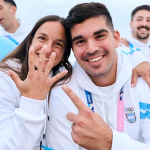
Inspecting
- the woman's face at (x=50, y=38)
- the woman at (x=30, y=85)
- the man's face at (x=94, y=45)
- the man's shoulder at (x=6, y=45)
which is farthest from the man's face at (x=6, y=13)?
the man's face at (x=94, y=45)

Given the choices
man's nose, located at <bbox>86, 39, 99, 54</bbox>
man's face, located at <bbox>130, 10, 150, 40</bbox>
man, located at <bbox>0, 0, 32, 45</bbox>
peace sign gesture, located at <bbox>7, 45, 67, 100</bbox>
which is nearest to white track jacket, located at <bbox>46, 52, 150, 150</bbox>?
man's nose, located at <bbox>86, 39, 99, 54</bbox>

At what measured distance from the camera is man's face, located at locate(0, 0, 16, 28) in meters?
3.32

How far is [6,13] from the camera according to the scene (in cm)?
337

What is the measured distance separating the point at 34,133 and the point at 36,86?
286 millimetres

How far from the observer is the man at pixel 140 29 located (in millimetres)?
3828

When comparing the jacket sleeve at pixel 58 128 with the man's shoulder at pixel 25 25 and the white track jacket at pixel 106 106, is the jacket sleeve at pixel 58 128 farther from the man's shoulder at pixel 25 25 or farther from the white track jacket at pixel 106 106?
the man's shoulder at pixel 25 25

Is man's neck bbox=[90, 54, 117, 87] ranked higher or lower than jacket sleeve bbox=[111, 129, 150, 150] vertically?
higher

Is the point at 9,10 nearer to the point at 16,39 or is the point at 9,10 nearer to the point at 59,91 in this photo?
the point at 16,39

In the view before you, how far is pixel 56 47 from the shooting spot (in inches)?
63.2

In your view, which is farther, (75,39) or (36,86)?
(75,39)

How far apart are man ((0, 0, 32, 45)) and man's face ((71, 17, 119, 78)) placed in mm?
2084

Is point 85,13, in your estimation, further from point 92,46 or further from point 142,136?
point 142,136

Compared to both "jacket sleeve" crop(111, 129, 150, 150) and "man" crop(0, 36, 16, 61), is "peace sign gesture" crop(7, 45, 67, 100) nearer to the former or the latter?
"jacket sleeve" crop(111, 129, 150, 150)

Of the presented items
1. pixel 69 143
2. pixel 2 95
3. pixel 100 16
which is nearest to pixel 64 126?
pixel 69 143
